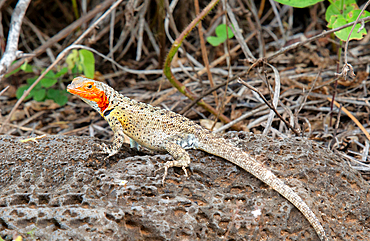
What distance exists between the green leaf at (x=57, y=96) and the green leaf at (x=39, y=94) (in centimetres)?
8

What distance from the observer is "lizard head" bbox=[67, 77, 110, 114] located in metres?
3.75

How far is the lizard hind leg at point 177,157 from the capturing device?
3.00m

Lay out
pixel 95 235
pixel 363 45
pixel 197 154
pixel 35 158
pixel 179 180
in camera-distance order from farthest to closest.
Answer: pixel 363 45 → pixel 197 154 → pixel 35 158 → pixel 179 180 → pixel 95 235

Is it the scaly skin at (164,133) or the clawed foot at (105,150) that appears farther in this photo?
the clawed foot at (105,150)

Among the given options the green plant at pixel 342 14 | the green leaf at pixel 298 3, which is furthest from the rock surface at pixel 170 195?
the green leaf at pixel 298 3

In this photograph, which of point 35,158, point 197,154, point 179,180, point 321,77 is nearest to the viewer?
point 179,180

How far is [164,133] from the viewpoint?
3641mm

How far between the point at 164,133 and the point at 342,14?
8.42 feet

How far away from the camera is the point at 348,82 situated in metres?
5.37

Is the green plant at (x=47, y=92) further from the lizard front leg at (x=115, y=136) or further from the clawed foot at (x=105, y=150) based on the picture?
the clawed foot at (x=105, y=150)

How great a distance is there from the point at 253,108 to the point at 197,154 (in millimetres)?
2069

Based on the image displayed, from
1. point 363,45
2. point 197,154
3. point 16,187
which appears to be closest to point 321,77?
point 363,45

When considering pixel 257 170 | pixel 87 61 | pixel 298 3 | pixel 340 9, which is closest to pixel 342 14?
pixel 340 9

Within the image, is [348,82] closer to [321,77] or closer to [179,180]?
[321,77]
